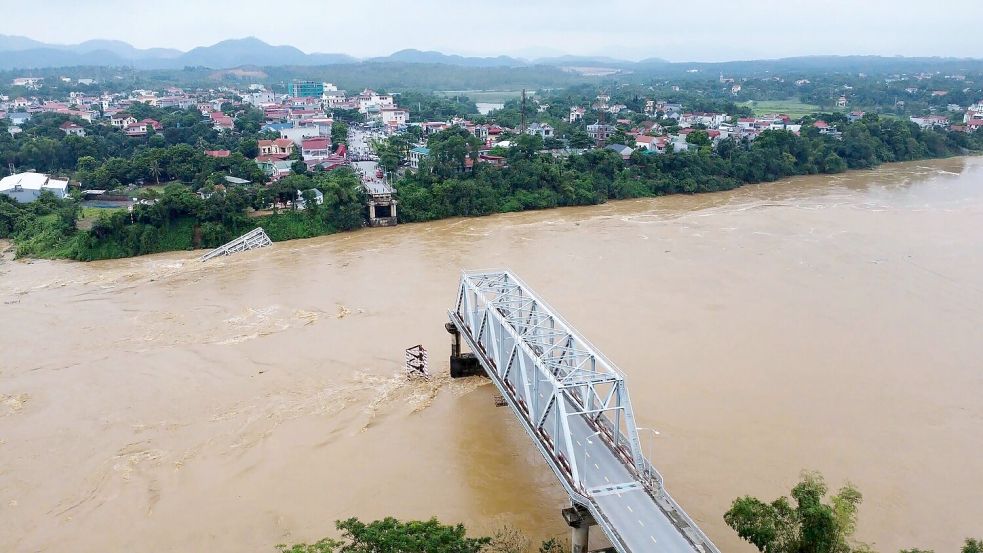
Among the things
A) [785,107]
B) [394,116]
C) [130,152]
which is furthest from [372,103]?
[785,107]

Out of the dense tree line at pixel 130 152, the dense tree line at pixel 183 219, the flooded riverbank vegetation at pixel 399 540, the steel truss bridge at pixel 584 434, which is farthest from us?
the dense tree line at pixel 130 152

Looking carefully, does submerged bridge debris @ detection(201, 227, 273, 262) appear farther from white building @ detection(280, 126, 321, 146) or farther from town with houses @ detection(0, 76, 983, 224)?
white building @ detection(280, 126, 321, 146)

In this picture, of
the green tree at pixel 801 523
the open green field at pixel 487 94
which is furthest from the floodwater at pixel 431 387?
the open green field at pixel 487 94

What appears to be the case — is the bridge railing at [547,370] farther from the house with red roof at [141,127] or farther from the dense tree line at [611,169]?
the house with red roof at [141,127]

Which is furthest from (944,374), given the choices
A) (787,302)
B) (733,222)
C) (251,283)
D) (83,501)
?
(251,283)

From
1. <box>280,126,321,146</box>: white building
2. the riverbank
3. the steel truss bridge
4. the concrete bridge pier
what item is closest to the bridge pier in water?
the steel truss bridge

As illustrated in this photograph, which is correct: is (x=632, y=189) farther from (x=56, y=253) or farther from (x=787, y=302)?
(x=56, y=253)
